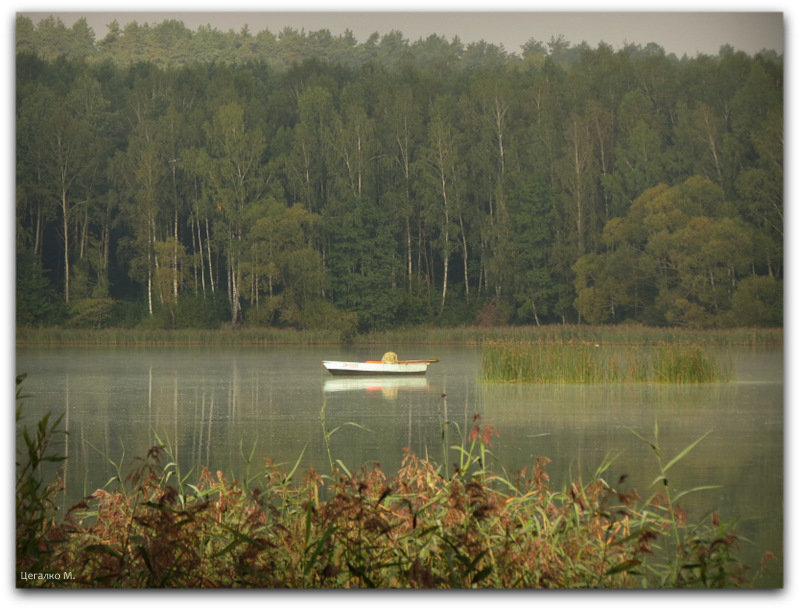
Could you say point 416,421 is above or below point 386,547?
below

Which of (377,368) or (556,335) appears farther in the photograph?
(377,368)

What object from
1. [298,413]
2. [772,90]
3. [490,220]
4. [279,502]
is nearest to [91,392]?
[298,413]

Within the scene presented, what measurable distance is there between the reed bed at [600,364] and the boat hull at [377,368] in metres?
2.21

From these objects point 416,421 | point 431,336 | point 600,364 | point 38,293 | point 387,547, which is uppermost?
point 38,293

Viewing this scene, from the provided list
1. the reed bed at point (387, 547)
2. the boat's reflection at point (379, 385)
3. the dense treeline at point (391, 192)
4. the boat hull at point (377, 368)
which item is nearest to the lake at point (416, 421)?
the boat's reflection at point (379, 385)

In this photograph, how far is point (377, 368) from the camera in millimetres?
19172

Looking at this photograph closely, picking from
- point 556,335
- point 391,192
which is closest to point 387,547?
point 556,335

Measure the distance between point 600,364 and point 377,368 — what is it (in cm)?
411

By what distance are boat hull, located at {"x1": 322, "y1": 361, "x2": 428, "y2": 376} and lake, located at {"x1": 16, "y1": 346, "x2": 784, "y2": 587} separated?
0.82 ft

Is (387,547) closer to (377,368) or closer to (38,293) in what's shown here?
(38,293)

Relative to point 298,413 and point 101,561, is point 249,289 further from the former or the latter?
point 101,561

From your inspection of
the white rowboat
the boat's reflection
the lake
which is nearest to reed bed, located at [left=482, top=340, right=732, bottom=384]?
the lake

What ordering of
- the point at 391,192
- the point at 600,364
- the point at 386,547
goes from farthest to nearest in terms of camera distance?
the point at 391,192, the point at 600,364, the point at 386,547

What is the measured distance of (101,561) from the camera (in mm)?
4895
